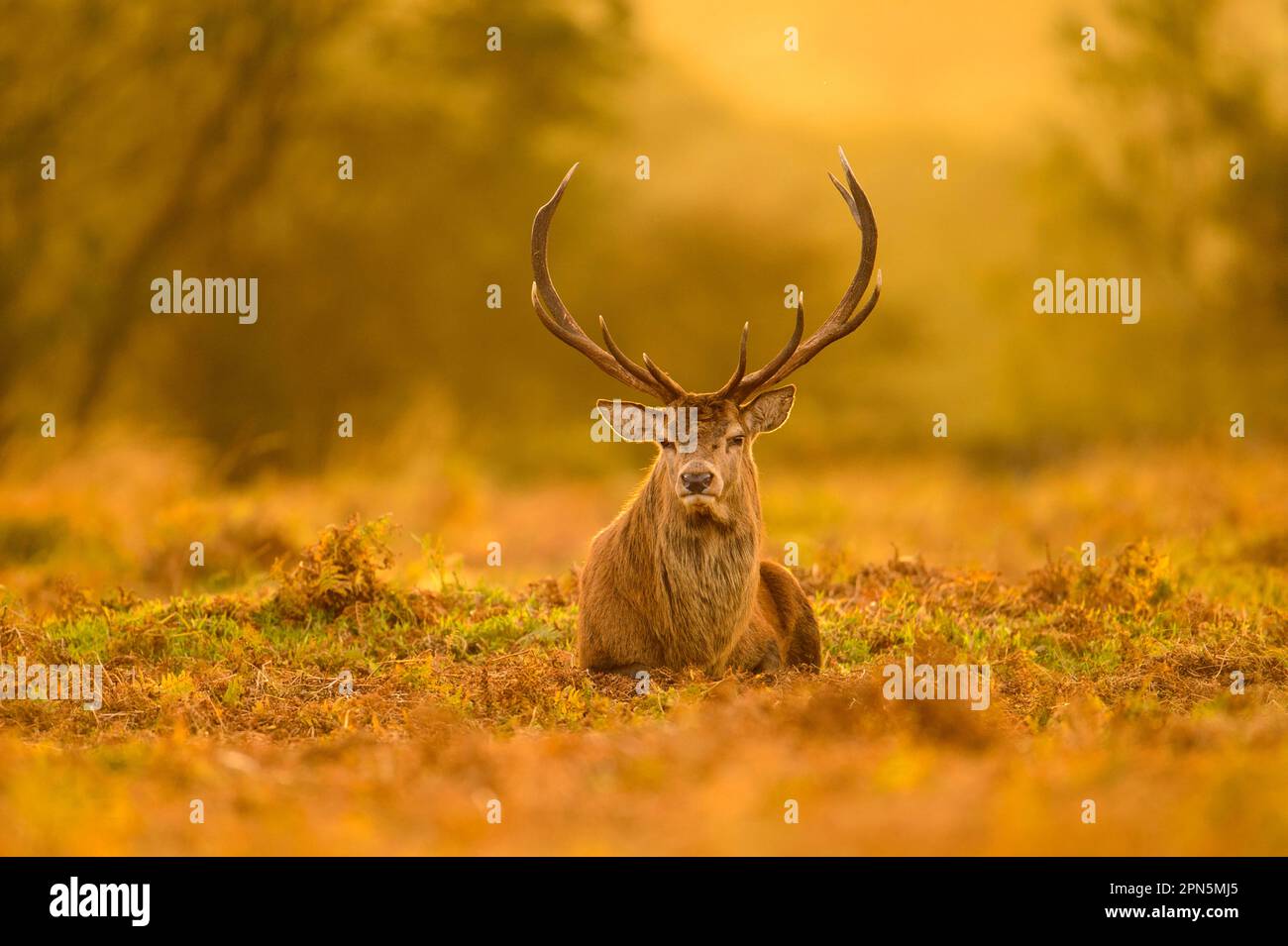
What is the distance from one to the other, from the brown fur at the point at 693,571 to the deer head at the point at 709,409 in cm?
1

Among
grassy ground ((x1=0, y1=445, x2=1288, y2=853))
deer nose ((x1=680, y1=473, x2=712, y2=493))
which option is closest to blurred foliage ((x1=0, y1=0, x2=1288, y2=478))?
grassy ground ((x1=0, y1=445, x2=1288, y2=853))

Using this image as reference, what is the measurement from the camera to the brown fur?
332 inches

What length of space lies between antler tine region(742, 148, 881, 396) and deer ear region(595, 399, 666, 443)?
1.91 ft

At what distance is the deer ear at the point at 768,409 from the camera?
28.7 feet

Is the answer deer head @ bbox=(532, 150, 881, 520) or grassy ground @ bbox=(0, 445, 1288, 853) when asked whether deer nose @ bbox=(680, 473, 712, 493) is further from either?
grassy ground @ bbox=(0, 445, 1288, 853)

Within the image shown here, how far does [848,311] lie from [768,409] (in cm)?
80

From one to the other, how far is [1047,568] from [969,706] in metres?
3.63

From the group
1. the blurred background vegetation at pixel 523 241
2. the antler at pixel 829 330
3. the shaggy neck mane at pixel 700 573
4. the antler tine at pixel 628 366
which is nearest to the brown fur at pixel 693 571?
the shaggy neck mane at pixel 700 573

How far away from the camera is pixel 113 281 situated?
22.1 m

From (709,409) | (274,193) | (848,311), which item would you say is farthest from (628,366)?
(274,193)

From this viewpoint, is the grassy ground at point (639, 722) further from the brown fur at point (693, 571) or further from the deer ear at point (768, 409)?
the deer ear at point (768, 409)

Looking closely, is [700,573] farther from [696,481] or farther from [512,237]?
[512,237]

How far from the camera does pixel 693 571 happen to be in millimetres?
8500
